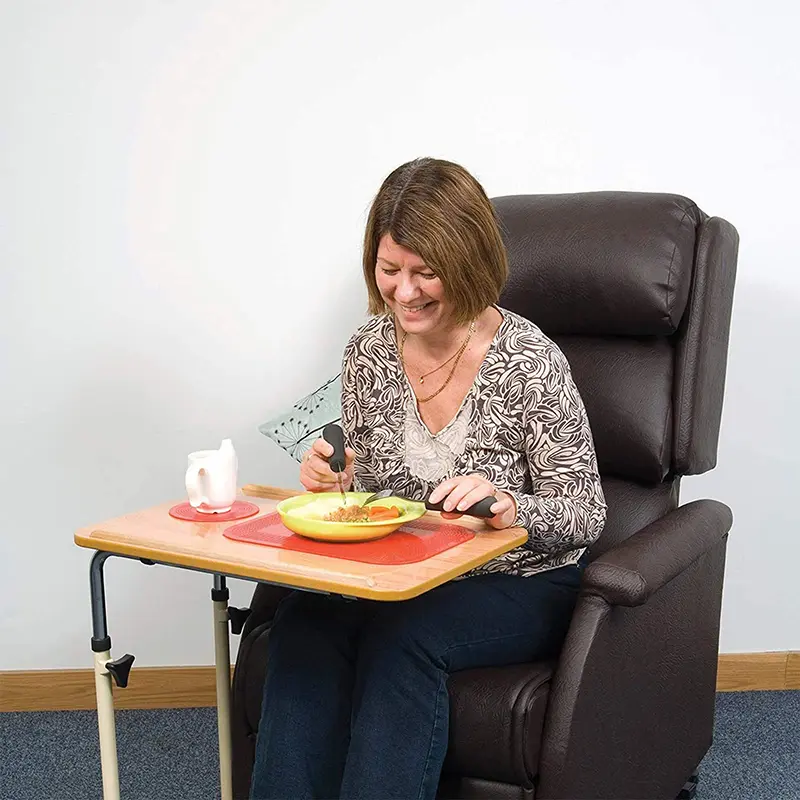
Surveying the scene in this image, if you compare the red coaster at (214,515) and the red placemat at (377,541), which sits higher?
the red placemat at (377,541)

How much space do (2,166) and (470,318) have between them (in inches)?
47.3

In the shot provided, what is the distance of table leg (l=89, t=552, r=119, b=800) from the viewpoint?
1519 mm

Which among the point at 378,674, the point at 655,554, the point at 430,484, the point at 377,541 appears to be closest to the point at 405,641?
the point at 378,674

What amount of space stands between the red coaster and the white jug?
1 cm

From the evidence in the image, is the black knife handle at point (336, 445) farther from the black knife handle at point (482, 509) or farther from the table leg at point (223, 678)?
the table leg at point (223, 678)

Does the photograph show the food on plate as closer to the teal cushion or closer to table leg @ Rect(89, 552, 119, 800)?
table leg @ Rect(89, 552, 119, 800)

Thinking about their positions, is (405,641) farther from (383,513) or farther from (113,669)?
(113,669)

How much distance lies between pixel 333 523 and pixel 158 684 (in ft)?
4.21

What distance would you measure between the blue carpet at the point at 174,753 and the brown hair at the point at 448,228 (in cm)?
108

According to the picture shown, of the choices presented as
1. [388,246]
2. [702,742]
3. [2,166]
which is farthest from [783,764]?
[2,166]

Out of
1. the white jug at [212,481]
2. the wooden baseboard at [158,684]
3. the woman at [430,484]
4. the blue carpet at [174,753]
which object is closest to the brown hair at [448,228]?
the woman at [430,484]

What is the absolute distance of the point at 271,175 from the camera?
2.34m

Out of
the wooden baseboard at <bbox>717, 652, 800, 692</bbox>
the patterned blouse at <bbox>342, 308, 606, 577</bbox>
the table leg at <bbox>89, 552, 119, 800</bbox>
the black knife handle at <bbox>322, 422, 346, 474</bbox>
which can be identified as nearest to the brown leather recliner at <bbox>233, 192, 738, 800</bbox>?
the patterned blouse at <bbox>342, 308, 606, 577</bbox>

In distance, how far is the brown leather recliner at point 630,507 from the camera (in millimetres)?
1496
